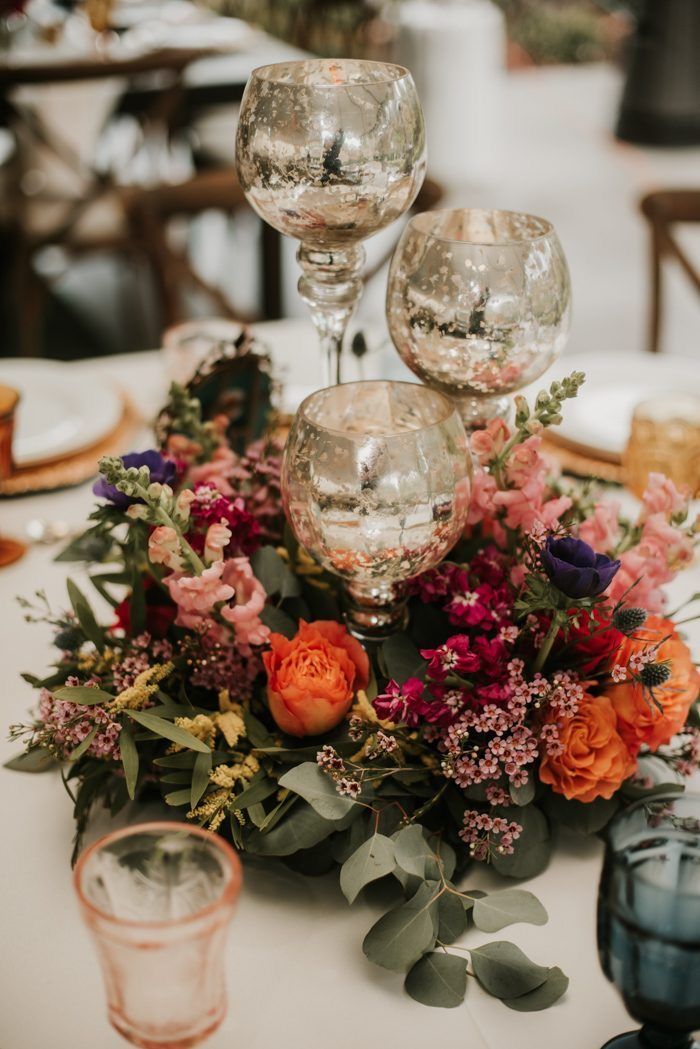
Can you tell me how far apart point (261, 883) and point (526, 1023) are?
0.58 feet

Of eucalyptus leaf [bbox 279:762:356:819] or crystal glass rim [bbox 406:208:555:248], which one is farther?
crystal glass rim [bbox 406:208:555:248]

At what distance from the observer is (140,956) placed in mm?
458

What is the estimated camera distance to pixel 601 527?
2.42 ft

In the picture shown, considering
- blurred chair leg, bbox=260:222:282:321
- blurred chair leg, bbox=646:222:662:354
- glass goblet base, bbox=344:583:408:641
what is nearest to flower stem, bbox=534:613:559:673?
glass goblet base, bbox=344:583:408:641

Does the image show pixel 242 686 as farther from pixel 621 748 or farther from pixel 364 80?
pixel 364 80

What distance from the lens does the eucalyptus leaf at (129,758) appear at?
24.3 inches

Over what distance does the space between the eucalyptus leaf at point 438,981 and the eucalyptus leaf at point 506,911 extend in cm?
2

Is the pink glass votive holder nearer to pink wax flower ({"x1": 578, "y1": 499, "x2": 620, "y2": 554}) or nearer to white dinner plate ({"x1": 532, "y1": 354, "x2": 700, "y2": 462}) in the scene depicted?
pink wax flower ({"x1": 578, "y1": 499, "x2": 620, "y2": 554})

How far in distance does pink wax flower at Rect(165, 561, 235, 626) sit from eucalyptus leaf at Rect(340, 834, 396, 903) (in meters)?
0.16

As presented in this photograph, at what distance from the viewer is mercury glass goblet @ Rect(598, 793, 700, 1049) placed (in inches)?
19.0

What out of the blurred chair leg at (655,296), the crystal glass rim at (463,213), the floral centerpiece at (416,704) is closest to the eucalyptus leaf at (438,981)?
the floral centerpiece at (416,704)

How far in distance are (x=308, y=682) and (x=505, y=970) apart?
0.62 ft

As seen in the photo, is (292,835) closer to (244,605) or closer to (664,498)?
(244,605)

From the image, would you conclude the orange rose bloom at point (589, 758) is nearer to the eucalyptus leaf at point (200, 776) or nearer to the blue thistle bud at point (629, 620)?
the blue thistle bud at point (629, 620)
